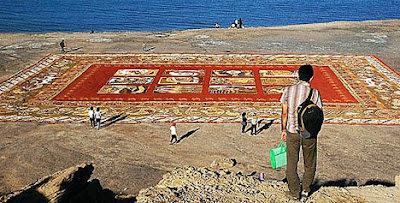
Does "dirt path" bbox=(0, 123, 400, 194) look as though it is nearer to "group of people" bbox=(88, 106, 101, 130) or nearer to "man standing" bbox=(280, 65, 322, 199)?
"group of people" bbox=(88, 106, 101, 130)

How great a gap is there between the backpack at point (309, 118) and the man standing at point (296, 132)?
99mm

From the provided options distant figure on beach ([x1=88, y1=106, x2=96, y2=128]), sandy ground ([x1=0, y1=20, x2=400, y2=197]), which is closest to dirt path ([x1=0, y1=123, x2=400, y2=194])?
sandy ground ([x1=0, y1=20, x2=400, y2=197])

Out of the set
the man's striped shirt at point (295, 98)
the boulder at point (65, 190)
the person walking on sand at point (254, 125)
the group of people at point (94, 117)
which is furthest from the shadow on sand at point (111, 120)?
the man's striped shirt at point (295, 98)

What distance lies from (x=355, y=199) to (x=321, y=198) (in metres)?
0.55

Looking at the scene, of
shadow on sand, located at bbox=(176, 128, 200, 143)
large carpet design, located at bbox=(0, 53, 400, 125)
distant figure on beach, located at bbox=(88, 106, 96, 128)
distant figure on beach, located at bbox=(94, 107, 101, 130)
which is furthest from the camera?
large carpet design, located at bbox=(0, 53, 400, 125)

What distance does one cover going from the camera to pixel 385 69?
78.0ft

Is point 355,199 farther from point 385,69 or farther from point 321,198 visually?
point 385,69

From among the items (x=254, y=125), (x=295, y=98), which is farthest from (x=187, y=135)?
(x=295, y=98)

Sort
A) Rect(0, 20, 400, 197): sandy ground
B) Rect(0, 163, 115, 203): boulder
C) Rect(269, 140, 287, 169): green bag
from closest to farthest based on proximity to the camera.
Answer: Rect(0, 163, 115, 203): boulder < Rect(269, 140, 287, 169): green bag < Rect(0, 20, 400, 197): sandy ground

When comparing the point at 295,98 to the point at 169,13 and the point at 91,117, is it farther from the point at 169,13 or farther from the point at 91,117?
the point at 169,13

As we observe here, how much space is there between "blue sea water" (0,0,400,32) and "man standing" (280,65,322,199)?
48.0m

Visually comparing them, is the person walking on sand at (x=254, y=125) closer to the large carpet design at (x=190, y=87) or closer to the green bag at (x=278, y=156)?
the large carpet design at (x=190, y=87)

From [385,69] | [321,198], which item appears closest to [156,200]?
[321,198]

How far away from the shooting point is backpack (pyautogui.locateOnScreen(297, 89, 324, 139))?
6035 mm
